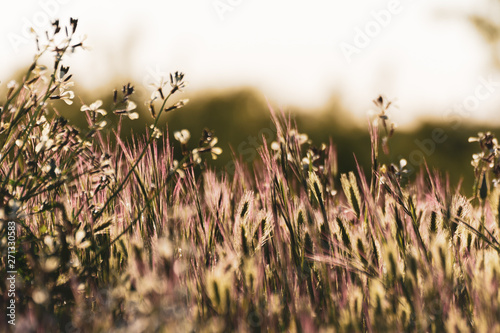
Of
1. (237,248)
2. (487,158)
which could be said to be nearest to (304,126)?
(487,158)

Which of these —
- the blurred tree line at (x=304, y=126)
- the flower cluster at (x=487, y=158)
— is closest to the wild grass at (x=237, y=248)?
the flower cluster at (x=487, y=158)

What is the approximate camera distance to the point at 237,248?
1602 mm

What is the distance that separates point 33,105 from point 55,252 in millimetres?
505

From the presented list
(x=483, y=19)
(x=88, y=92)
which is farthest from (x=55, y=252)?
(x=483, y=19)

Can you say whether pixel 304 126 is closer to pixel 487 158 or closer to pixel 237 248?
pixel 487 158

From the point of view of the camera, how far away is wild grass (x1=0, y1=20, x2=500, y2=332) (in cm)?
119

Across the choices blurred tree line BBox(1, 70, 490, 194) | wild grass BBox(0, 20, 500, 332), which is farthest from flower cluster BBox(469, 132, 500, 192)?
blurred tree line BBox(1, 70, 490, 194)

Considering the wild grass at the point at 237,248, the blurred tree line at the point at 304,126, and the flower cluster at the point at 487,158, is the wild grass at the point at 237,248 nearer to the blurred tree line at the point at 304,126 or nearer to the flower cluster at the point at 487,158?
the flower cluster at the point at 487,158

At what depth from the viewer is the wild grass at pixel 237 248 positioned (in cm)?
119

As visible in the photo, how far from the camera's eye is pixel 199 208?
1.90 m

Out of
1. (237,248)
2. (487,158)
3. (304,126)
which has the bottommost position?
(237,248)

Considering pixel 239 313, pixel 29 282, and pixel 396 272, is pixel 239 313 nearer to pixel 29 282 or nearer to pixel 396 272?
pixel 396 272

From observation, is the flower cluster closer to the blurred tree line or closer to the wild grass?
the wild grass

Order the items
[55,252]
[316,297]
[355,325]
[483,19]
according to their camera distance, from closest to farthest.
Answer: [355,325] < [55,252] < [316,297] < [483,19]
